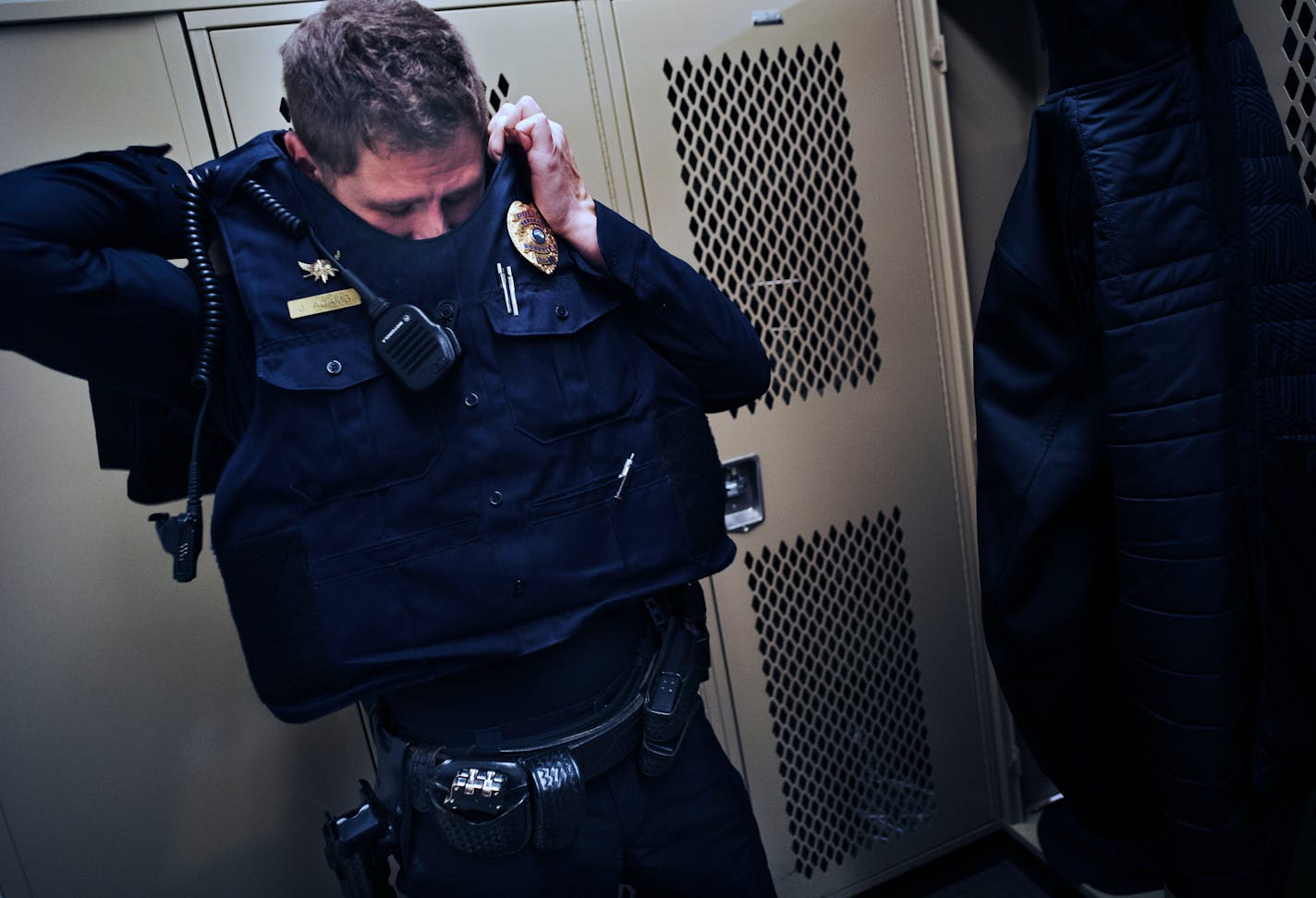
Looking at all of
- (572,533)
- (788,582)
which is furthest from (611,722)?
(788,582)

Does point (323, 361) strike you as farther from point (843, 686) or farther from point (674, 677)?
point (843, 686)

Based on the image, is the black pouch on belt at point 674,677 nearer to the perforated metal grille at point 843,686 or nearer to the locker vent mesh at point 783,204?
the perforated metal grille at point 843,686

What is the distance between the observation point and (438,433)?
3.93 feet

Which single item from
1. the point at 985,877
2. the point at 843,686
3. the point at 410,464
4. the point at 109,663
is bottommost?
the point at 985,877

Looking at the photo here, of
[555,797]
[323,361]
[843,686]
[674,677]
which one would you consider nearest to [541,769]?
[555,797]

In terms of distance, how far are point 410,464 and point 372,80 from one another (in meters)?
0.50

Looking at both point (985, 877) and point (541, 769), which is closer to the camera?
point (541, 769)

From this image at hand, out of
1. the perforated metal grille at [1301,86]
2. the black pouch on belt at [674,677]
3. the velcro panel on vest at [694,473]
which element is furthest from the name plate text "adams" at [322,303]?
the perforated metal grille at [1301,86]

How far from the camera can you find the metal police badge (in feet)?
4.07

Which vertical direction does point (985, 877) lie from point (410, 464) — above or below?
below

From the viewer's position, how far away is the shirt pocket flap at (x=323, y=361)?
113 centimetres

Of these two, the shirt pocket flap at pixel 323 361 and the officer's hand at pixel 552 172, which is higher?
the officer's hand at pixel 552 172

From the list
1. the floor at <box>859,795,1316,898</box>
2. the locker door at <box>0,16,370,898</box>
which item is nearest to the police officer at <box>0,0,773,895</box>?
the locker door at <box>0,16,370,898</box>

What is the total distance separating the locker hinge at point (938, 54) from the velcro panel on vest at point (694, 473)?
1123 mm
